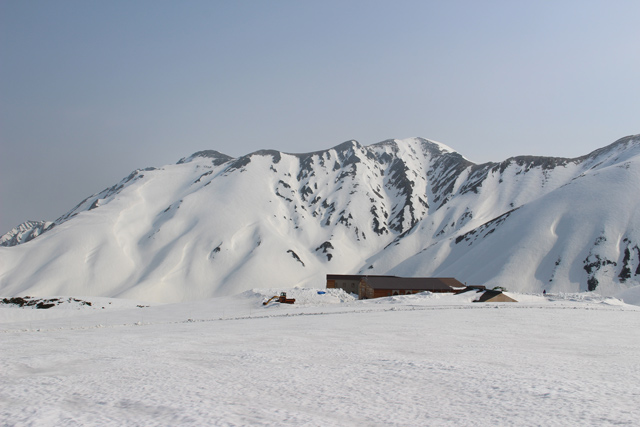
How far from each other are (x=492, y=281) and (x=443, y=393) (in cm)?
9874

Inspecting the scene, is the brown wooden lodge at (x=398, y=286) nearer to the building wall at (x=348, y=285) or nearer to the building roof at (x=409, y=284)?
the building roof at (x=409, y=284)

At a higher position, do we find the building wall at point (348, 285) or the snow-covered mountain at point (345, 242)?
the snow-covered mountain at point (345, 242)

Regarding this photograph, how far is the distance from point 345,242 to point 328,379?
578ft

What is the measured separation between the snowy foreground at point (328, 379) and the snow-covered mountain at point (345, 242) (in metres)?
87.5

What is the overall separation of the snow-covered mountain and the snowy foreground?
3444 inches

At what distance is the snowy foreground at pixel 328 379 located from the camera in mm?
10266

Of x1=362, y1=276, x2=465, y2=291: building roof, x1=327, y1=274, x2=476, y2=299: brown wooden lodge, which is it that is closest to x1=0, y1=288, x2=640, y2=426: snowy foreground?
x1=327, y1=274, x2=476, y2=299: brown wooden lodge

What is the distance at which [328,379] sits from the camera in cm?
1379

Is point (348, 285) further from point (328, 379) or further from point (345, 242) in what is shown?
point (345, 242)

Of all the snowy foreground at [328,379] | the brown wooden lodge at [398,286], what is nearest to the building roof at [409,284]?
the brown wooden lodge at [398,286]

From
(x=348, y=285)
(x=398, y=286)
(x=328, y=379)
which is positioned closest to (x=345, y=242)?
(x=348, y=285)

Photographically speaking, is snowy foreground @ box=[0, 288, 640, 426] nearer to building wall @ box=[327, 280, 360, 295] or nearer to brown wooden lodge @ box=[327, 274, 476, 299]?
brown wooden lodge @ box=[327, 274, 476, 299]

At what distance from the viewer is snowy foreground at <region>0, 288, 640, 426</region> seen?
404 inches

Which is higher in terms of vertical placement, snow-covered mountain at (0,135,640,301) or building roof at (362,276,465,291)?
snow-covered mountain at (0,135,640,301)
